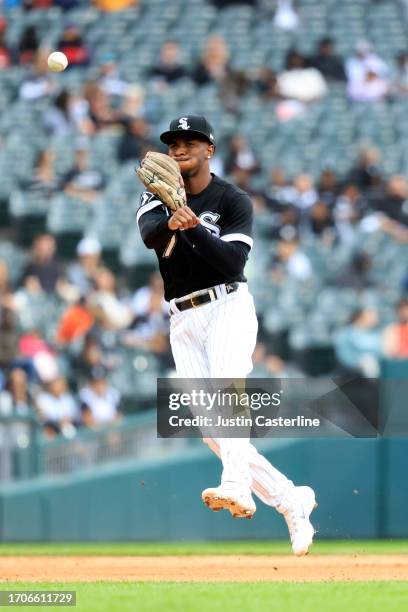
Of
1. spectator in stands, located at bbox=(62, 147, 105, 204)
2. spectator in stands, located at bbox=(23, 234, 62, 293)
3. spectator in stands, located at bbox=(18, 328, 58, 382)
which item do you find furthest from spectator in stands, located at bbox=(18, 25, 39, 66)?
spectator in stands, located at bbox=(18, 328, 58, 382)

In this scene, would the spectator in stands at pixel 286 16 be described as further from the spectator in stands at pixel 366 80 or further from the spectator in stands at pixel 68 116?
the spectator in stands at pixel 68 116

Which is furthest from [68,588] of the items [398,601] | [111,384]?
[111,384]

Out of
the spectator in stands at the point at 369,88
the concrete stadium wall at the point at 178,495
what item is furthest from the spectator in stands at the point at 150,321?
the spectator in stands at the point at 369,88

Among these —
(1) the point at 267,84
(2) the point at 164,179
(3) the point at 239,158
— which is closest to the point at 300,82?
(1) the point at 267,84

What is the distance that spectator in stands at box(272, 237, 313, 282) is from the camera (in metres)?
11.6

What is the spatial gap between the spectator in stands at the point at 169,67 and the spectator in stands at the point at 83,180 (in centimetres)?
158

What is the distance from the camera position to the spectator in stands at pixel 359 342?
10641 millimetres

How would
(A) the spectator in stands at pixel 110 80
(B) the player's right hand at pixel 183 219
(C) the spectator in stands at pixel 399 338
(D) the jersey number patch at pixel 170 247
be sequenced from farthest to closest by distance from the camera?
(A) the spectator in stands at pixel 110 80 < (C) the spectator in stands at pixel 399 338 < (D) the jersey number patch at pixel 170 247 < (B) the player's right hand at pixel 183 219

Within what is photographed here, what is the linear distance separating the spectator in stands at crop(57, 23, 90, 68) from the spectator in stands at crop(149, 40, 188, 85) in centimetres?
70

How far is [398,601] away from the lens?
5.09 m

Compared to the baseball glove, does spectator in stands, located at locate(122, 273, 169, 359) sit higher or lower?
lower

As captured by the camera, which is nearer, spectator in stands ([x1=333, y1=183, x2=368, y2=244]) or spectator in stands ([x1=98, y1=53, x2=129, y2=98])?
spectator in stands ([x1=333, y1=183, x2=368, y2=244])

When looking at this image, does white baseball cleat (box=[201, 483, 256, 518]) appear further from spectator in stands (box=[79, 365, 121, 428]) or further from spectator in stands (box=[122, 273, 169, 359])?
spectator in stands (box=[122, 273, 169, 359])

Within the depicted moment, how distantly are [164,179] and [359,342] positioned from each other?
18.1 ft
